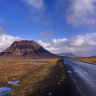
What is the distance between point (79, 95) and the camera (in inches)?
656

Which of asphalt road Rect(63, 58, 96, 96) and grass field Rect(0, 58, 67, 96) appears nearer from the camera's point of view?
asphalt road Rect(63, 58, 96, 96)

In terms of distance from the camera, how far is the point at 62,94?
733 inches

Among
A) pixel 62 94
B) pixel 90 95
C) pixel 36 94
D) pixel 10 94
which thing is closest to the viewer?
pixel 90 95

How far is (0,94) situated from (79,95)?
970cm

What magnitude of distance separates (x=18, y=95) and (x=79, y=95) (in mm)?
6958

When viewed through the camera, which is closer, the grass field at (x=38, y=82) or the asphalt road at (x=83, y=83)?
the asphalt road at (x=83, y=83)

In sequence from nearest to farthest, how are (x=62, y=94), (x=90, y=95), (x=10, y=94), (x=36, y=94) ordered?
(x=90, y=95) < (x=62, y=94) < (x=36, y=94) < (x=10, y=94)

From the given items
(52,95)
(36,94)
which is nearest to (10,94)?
(36,94)

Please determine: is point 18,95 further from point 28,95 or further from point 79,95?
point 79,95

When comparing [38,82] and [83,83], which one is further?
[38,82]

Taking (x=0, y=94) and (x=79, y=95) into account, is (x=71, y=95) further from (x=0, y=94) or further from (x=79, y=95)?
(x=0, y=94)

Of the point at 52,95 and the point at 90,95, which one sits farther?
the point at 52,95

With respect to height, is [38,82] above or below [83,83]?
below

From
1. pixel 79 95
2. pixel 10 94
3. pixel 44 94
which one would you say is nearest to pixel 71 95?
pixel 79 95
